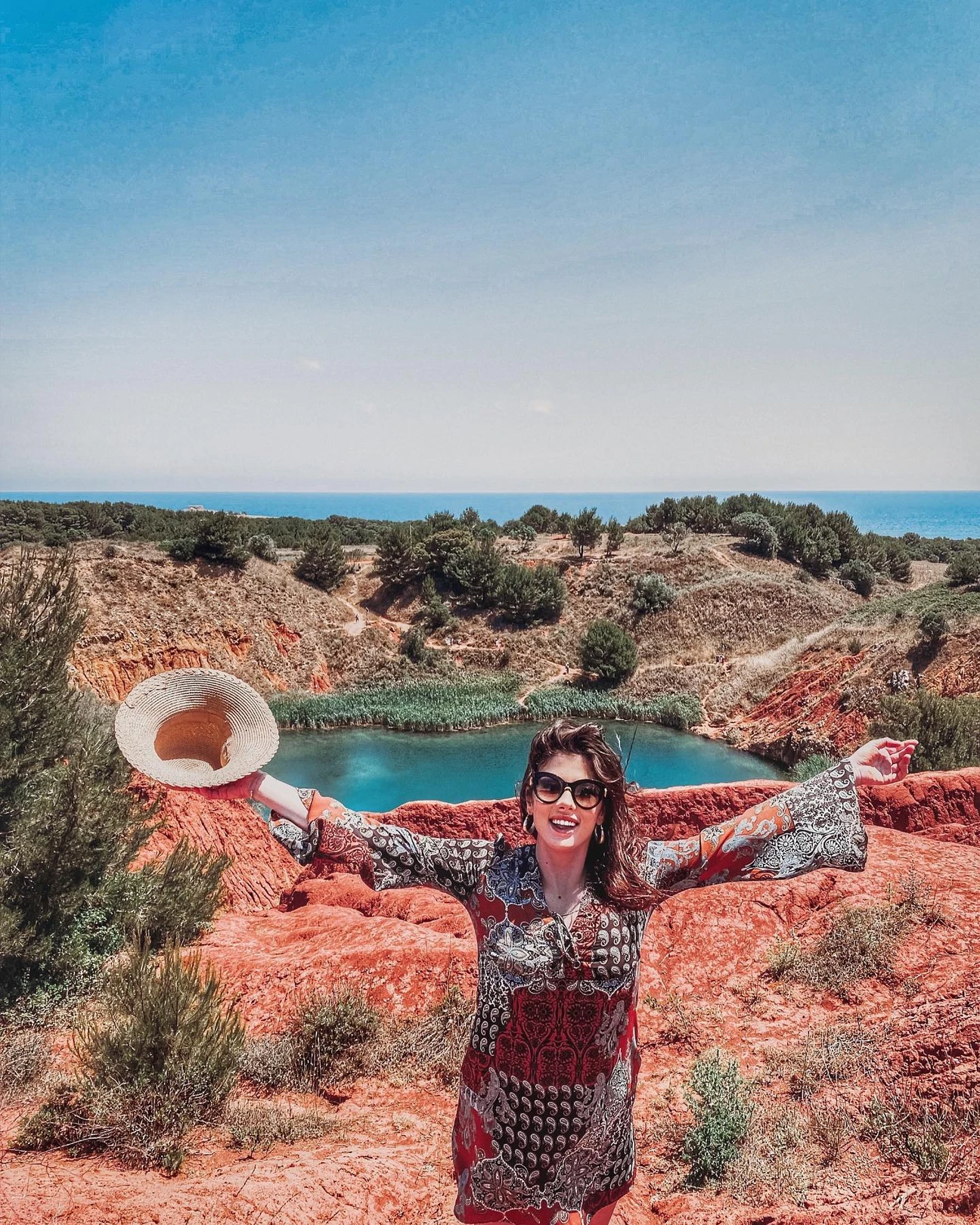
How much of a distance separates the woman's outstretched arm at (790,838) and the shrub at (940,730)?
10.6m

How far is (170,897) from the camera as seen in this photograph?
6.65 meters

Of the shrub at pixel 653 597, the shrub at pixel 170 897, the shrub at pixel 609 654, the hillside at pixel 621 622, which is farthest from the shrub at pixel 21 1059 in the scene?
the shrub at pixel 653 597

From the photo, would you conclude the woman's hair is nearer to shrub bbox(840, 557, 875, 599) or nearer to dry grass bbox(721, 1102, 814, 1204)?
dry grass bbox(721, 1102, 814, 1204)

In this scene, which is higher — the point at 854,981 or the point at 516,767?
the point at 854,981

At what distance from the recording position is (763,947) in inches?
233

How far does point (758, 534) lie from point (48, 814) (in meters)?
33.7

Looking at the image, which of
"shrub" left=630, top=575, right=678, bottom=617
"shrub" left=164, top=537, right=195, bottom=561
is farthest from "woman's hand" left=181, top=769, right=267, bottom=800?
"shrub" left=630, top=575, right=678, bottom=617

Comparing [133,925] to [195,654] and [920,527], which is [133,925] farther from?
[920,527]

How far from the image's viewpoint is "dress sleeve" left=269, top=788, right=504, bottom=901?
2.04 m

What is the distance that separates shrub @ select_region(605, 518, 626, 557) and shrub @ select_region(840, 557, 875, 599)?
10.5 m

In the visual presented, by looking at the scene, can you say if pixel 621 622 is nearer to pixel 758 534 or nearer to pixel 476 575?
pixel 476 575

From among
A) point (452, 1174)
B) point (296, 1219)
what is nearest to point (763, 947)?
point (452, 1174)

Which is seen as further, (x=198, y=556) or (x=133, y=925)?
(x=198, y=556)

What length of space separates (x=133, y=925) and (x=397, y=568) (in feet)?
86.1
